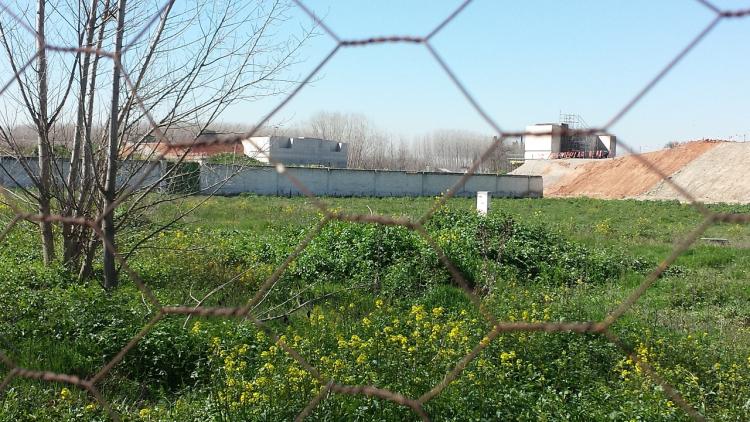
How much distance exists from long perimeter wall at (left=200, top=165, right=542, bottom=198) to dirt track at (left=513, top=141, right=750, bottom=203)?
115 inches

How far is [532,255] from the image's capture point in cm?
785

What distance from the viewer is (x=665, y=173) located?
33.8m

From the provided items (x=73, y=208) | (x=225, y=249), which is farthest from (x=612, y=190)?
(x=73, y=208)

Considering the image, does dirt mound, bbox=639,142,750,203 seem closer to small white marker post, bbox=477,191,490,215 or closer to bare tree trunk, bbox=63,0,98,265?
small white marker post, bbox=477,191,490,215

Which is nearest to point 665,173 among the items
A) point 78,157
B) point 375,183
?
point 375,183

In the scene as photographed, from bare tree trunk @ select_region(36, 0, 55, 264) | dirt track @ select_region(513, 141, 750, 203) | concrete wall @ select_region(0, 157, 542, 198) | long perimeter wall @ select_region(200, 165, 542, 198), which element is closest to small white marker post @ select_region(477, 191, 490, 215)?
bare tree trunk @ select_region(36, 0, 55, 264)

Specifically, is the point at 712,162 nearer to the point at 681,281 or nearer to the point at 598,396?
the point at 681,281

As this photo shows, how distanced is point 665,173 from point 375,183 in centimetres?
1485

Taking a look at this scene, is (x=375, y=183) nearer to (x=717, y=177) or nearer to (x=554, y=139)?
(x=717, y=177)

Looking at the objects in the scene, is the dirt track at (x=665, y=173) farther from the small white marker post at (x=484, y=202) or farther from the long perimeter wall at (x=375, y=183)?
the small white marker post at (x=484, y=202)

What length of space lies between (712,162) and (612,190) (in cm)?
484

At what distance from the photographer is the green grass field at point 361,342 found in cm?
292

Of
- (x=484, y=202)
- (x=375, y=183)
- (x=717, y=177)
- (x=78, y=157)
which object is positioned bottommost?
(x=375, y=183)

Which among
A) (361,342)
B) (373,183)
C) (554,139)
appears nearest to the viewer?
(554,139)
